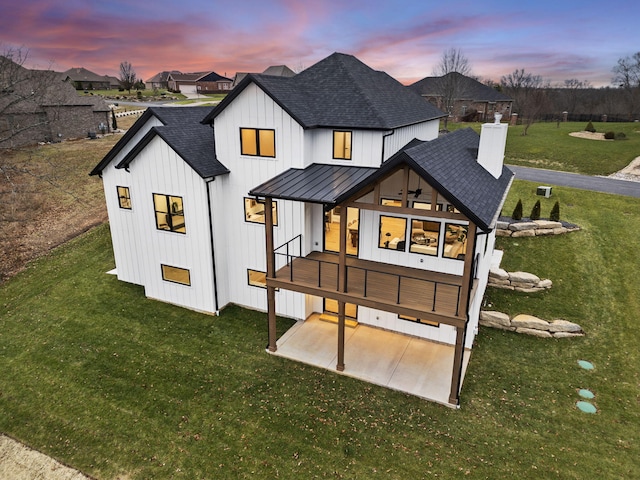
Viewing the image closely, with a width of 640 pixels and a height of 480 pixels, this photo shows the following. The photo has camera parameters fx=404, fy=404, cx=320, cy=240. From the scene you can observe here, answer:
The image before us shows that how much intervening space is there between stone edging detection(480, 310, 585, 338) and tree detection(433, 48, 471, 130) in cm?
5006

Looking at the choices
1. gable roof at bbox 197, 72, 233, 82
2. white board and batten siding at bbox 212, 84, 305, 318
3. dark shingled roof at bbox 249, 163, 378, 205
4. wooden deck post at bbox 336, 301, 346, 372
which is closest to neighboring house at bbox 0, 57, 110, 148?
white board and batten siding at bbox 212, 84, 305, 318

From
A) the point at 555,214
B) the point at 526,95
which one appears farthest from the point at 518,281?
the point at 526,95

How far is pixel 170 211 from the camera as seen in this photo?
16812 millimetres

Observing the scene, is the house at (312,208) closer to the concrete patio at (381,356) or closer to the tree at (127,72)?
the concrete patio at (381,356)

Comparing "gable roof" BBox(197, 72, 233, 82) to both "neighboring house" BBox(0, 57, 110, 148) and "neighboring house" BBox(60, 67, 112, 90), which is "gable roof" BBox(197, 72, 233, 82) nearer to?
"neighboring house" BBox(60, 67, 112, 90)

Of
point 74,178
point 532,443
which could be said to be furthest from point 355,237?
point 74,178

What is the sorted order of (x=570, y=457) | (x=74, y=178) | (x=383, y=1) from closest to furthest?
1. (x=570, y=457)
2. (x=383, y=1)
3. (x=74, y=178)

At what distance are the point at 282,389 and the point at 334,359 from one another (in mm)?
2306

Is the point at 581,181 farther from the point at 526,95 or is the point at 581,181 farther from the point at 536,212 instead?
the point at 526,95

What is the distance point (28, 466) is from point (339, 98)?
1516cm

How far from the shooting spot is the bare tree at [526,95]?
5931 cm

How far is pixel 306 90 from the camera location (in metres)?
16.3

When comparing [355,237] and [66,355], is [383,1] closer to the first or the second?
[355,237]

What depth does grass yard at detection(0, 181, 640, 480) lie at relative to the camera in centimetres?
1034
